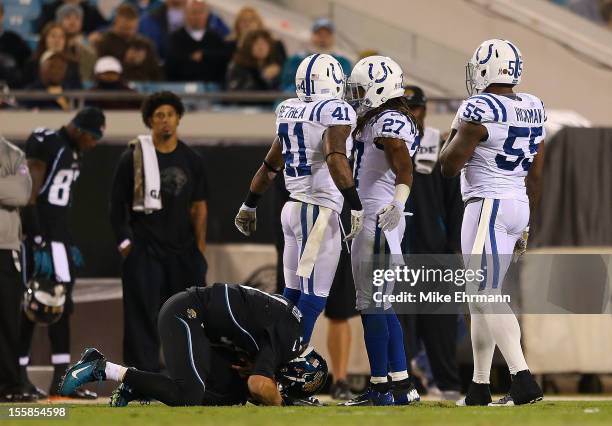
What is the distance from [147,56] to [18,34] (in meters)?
1.31

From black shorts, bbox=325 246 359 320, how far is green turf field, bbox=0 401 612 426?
2.33m

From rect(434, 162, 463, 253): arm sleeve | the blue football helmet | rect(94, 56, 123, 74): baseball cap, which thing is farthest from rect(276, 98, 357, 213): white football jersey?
rect(94, 56, 123, 74): baseball cap

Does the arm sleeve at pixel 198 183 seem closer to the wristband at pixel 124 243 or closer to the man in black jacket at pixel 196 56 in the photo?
the wristband at pixel 124 243

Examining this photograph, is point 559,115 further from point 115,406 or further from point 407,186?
point 115,406

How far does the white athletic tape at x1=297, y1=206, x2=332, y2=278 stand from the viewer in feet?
27.4

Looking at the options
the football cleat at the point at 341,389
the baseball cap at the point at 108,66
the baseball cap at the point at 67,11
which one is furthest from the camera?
the baseball cap at the point at 67,11

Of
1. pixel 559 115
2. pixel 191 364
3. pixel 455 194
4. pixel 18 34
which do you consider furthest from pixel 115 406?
pixel 18 34

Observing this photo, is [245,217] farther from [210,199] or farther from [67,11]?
[67,11]

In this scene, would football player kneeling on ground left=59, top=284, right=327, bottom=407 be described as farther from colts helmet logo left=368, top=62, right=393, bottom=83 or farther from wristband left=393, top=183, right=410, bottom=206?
colts helmet logo left=368, top=62, right=393, bottom=83

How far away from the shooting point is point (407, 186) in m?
8.31

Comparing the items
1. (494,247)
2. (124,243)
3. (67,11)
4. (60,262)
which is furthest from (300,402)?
(67,11)

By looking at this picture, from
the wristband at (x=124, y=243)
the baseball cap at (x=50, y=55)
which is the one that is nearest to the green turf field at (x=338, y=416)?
the wristband at (x=124, y=243)

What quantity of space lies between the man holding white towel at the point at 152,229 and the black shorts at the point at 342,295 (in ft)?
3.23

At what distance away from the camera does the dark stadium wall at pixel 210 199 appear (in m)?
11.6
